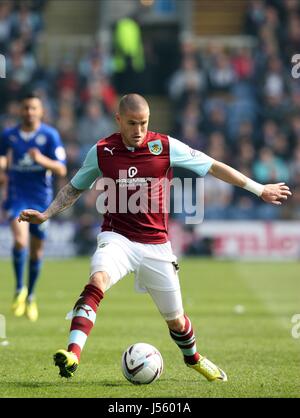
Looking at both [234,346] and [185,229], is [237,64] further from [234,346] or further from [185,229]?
[234,346]

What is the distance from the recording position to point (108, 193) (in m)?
8.36

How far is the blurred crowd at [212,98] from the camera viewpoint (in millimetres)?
24188

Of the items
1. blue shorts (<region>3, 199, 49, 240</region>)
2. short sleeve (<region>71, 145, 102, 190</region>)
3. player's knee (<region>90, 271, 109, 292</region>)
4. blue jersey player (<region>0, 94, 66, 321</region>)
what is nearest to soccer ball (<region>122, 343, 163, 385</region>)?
player's knee (<region>90, 271, 109, 292</region>)

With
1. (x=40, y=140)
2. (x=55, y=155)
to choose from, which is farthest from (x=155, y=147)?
(x=40, y=140)

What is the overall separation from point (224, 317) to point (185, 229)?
405 inches

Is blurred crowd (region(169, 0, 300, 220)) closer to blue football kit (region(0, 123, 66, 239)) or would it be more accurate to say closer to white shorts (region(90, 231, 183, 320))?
blue football kit (region(0, 123, 66, 239))

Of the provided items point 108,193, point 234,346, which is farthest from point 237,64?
point 108,193

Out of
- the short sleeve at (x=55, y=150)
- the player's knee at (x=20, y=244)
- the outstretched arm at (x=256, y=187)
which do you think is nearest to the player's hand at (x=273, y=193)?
the outstretched arm at (x=256, y=187)

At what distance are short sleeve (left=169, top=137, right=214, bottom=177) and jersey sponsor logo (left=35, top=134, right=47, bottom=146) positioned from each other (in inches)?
197

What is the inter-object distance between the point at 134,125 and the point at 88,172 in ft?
1.90

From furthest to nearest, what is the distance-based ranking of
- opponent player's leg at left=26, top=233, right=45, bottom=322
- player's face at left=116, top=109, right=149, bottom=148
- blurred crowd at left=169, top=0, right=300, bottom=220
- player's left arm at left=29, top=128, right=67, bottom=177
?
blurred crowd at left=169, top=0, right=300, bottom=220
opponent player's leg at left=26, top=233, right=45, bottom=322
player's left arm at left=29, top=128, right=67, bottom=177
player's face at left=116, top=109, right=149, bottom=148

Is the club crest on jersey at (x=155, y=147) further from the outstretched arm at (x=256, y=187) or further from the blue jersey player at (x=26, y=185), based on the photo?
the blue jersey player at (x=26, y=185)

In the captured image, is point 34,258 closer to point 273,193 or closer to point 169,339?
point 169,339

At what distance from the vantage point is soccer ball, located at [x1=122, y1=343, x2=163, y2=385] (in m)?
8.16
